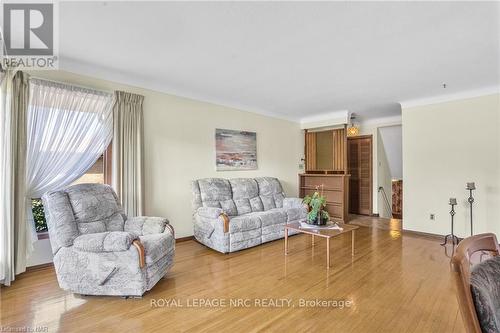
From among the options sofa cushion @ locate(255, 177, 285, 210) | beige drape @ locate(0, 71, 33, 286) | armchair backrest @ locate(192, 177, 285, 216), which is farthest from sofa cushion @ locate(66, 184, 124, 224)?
sofa cushion @ locate(255, 177, 285, 210)

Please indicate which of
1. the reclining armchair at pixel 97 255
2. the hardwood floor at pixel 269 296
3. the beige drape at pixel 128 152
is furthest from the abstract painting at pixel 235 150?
the reclining armchair at pixel 97 255

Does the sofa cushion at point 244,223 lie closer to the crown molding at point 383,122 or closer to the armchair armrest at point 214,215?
the armchair armrest at point 214,215

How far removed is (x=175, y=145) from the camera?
4.25 metres

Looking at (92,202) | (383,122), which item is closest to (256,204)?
(92,202)

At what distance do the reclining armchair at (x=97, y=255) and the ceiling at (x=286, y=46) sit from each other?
1709 millimetres

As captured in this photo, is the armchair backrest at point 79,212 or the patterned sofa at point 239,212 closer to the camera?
the armchair backrest at point 79,212

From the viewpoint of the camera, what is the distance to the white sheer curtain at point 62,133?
9.63ft

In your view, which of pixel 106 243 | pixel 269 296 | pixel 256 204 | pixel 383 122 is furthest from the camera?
pixel 383 122

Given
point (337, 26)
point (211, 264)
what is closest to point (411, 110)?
point (337, 26)

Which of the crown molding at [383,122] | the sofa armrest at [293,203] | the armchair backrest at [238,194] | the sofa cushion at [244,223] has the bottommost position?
the sofa cushion at [244,223]

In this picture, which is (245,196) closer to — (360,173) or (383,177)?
(360,173)

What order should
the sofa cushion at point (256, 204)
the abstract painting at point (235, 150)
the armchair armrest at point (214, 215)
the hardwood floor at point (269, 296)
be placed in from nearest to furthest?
the hardwood floor at point (269, 296), the armchair armrest at point (214, 215), the sofa cushion at point (256, 204), the abstract painting at point (235, 150)

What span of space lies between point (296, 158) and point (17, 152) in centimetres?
529

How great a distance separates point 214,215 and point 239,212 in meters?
0.80
